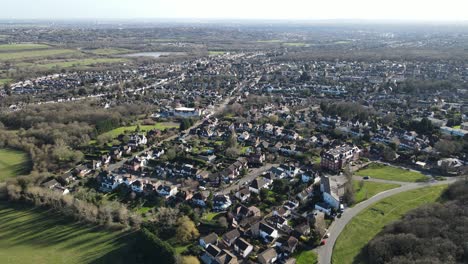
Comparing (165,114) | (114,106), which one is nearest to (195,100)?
(165,114)

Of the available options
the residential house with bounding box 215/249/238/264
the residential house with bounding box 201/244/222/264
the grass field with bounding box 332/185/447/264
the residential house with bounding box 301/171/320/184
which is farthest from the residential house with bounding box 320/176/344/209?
the residential house with bounding box 201/244/222/264

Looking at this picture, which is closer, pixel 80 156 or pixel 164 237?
pixel 164 237

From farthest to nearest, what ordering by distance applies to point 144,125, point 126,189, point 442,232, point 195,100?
point 195,100
point 144,125
point 126,189
point 442,232

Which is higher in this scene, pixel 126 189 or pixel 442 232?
pixel 442 232

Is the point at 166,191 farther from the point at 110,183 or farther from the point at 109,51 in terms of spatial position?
the point at 109,51

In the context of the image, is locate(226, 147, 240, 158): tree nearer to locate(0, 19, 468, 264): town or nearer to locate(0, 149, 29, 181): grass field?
locate(0, 19, 468, 264): town

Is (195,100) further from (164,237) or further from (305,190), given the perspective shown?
(164,237)
